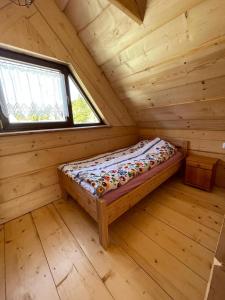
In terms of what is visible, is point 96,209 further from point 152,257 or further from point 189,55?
point 189,55

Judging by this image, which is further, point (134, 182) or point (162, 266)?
point (134, 182)

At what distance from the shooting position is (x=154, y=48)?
146 centimetres

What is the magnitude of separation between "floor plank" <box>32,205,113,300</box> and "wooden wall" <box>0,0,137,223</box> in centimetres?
36

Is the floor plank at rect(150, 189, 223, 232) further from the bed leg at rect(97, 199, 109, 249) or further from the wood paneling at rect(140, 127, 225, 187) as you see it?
the bed leg at rect(97, 199, 109, 249)

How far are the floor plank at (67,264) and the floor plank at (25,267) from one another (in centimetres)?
5

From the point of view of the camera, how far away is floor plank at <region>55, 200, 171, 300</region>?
95 cm

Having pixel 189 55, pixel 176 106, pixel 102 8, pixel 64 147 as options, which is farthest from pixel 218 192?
pixel 102 8

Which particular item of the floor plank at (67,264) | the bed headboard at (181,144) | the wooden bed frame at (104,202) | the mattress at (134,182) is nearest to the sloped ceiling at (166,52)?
the bed headboard at (181,144)

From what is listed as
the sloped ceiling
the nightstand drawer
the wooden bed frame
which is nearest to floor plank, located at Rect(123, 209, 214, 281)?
the wooden bed frame

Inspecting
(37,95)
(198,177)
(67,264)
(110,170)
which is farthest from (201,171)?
(37,95)

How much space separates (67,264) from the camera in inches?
45.4

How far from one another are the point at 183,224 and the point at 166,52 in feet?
5.63

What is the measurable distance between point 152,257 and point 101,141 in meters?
1.64

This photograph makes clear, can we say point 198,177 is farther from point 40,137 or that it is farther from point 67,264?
point 40,137
